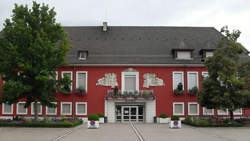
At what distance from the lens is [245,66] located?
23891 mm

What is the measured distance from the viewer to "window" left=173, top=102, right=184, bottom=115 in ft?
97.3

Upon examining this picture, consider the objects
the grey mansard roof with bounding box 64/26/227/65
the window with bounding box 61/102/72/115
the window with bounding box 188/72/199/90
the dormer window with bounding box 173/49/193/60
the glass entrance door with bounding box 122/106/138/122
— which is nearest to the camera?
the window with bounding box 61/102/72/115

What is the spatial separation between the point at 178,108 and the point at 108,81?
7.76 metres

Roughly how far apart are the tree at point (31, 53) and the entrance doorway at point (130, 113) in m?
8.13

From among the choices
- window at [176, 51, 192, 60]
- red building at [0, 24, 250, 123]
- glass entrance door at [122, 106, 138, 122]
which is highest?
window at [176, 51, 192, 60]

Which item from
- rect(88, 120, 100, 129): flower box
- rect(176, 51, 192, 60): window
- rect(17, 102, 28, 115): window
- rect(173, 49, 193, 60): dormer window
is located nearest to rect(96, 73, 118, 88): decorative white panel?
rect(173, 49, 193, 60): dormer window

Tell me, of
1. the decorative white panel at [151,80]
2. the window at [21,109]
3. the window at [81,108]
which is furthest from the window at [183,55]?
the window at [21,109]

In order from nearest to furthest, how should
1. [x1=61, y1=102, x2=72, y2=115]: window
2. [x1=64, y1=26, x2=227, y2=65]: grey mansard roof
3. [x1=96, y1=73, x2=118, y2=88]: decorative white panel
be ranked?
[x1=61, y1=102, x2=72, y2=115]: window
[x1=96, y1=73, x2=118, y2=88]: decorative white panel
[x1=64, y1=26, x2=227, y2=65]: grey mansard roof

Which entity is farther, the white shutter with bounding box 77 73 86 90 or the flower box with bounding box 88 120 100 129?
the white shutter with bounding box 77 73 86 90

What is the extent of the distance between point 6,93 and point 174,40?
19.5 metres

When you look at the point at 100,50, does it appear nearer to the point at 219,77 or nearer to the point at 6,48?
the point at 6,48

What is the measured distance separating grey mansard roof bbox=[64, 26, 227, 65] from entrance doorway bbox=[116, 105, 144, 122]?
15.4 feet

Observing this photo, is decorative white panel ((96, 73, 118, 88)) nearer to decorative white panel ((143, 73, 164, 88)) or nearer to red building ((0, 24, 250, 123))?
red building ((0, 24, 250, 123))

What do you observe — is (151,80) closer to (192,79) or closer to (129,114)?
(129,114)
